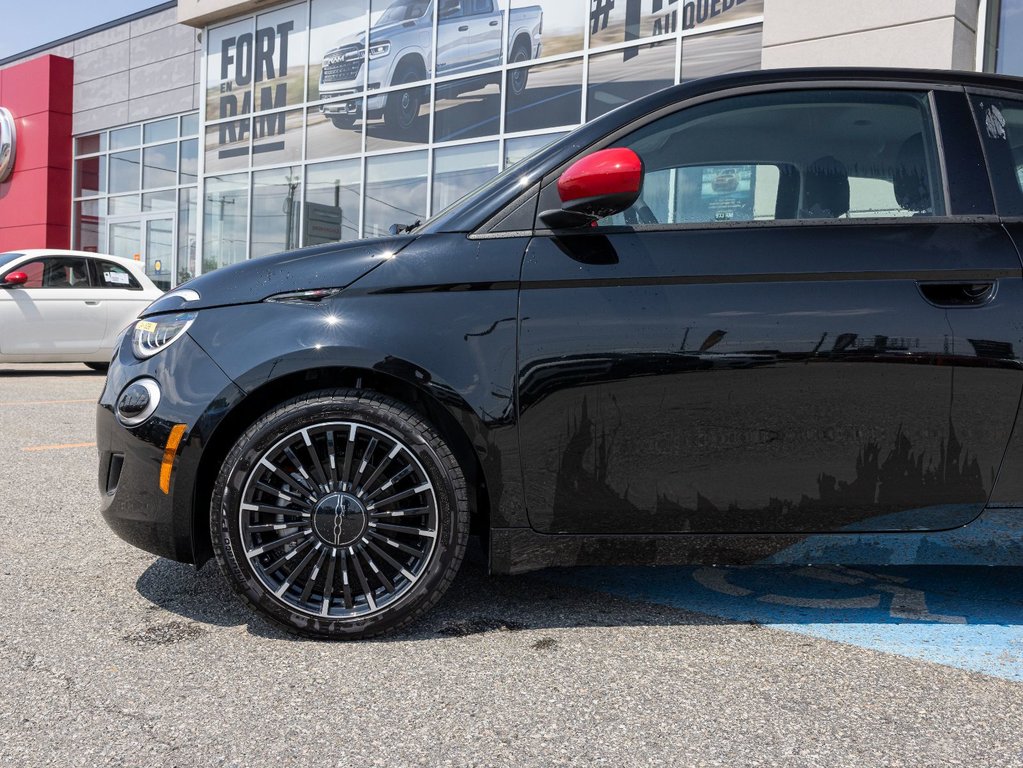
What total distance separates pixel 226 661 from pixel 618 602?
121 centimetres

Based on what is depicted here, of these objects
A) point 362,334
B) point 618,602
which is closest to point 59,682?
point 362,334

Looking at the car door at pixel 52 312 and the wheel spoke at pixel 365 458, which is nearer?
the wheel spoke at pixel 365 458

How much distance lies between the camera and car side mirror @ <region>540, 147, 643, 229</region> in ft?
7.70

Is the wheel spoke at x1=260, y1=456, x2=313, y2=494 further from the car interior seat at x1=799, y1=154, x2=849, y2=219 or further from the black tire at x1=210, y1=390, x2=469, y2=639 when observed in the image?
the car interior seat at x1=799, y1=154, x2=849, y2=219

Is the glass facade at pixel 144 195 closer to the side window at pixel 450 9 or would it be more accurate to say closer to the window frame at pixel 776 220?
the side window at pixel 450 9

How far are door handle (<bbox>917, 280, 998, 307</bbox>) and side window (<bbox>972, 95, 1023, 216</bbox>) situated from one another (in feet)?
0.87

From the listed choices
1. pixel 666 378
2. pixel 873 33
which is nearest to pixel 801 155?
pixel 666 378

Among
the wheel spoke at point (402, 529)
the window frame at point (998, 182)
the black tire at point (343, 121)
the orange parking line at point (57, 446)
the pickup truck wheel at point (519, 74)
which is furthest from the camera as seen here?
the black tire at point (343, 121)

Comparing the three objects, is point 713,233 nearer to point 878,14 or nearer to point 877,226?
point 877,226

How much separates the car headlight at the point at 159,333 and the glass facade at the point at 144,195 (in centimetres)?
1800

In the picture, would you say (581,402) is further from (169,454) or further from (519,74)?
(519,74)

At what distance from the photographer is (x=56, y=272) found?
1026cm

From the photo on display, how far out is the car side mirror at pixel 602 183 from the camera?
92.4 inches

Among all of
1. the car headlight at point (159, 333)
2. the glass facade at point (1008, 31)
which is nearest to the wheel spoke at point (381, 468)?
the car headlight at point (159, 333)
